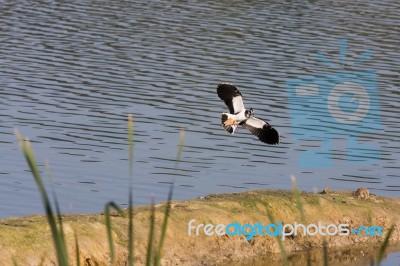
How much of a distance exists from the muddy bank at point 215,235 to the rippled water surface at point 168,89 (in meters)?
2.76

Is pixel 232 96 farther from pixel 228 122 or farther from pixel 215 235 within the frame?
pixel 215 235

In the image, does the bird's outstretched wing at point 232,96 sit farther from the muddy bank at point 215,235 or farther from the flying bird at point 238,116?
the muddy bank at point 215,235

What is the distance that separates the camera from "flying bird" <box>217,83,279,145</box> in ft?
55.5

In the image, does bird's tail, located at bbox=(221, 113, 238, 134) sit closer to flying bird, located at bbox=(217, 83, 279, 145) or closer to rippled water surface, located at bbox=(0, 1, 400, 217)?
Result: flying bird, located at bbox=(217, 83, 279, 145)

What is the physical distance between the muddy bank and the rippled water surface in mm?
2761

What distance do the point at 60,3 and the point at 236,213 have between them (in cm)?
3010

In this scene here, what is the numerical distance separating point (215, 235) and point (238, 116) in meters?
1.67

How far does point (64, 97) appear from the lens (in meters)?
29.0

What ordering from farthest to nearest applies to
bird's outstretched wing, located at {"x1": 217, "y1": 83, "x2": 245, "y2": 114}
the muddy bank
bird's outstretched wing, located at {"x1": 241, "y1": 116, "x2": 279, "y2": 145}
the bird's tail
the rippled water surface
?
the rippled water surface, bird's outstretched wing, located at {"x1": 241, "y1": 116, "x2": 279, "y2": 145}, bird's outstretched wing, located at {"x1": 217, "y1": 83, "x2": 245, "y2": 114}, the bird's tail, the muddy bank

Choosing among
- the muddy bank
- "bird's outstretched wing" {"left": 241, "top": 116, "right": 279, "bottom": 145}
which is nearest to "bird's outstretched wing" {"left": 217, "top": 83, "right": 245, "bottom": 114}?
"bird's outstretched wing" {"left": 241, "top": 116, "right": 279, "bottom": 145}

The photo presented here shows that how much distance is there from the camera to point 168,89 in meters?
30.5

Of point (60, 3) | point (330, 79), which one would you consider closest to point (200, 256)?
point (330, 79)

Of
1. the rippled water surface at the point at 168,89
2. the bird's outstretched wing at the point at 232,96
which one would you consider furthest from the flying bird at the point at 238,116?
the rippled water surface at the point at 168,89

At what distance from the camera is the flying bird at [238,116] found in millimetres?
16922
